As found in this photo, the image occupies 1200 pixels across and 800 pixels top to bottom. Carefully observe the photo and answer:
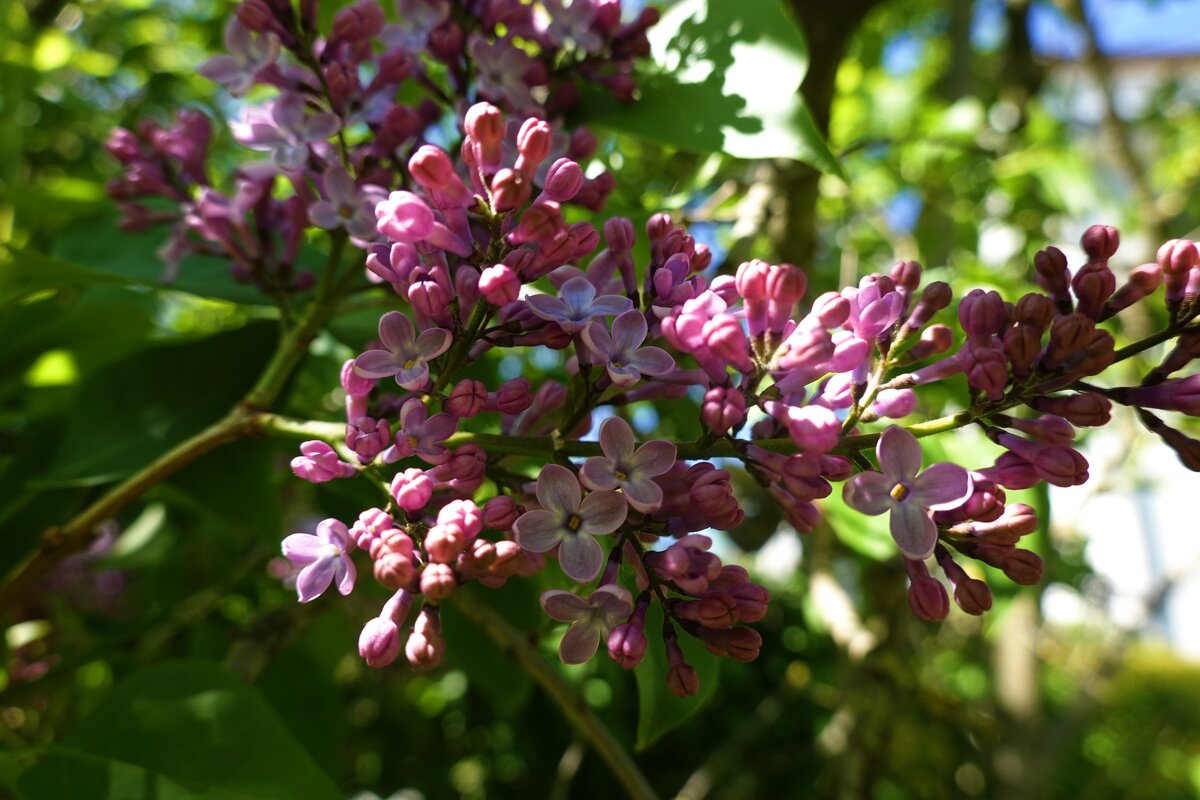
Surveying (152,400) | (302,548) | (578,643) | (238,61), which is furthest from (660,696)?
(238,61)

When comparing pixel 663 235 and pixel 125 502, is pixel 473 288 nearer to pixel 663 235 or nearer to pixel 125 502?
pixel 663 235

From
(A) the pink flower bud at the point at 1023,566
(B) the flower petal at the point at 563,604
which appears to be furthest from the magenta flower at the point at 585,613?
(A) the pink flower bud at the point at 1023,566

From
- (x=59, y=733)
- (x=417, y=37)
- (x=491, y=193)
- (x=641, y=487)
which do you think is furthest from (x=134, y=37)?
(x=641, y=487)

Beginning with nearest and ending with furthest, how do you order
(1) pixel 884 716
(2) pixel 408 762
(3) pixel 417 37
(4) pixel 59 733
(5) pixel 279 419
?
1. (5) pixel 279 419
2. (3) pixel 417 37
3. (4) pixel 59 733
4. (1) pixel 884 716
5. (2) pixel 408 762

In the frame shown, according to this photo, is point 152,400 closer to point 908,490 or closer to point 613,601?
point 613,601

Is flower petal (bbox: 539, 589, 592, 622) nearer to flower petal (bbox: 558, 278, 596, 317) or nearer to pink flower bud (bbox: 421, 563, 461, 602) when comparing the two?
pink flower bud (bbox: 421, 563, 461, 602)

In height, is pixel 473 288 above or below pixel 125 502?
above

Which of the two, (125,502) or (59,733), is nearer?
(125,502)
